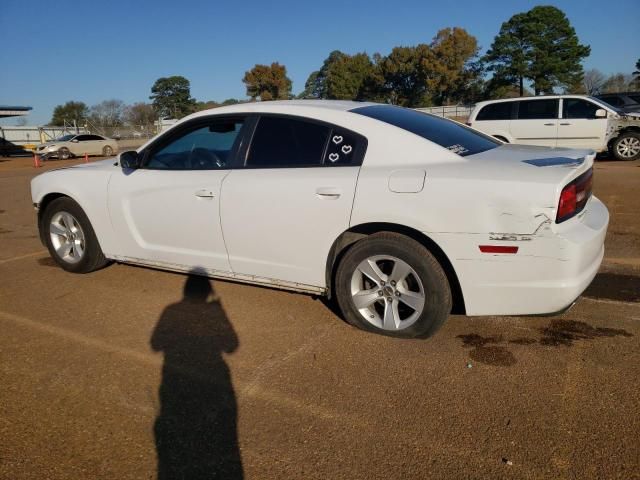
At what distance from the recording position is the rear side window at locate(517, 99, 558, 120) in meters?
12.4

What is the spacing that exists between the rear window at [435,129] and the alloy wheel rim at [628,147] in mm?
10863

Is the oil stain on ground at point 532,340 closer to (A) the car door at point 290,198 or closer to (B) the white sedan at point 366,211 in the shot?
(B) the white sedan at point 366,211

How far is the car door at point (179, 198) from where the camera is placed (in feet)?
12.5

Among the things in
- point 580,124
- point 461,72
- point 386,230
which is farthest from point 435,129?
point 461,72

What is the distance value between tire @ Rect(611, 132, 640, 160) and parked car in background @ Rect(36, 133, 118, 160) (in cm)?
2573

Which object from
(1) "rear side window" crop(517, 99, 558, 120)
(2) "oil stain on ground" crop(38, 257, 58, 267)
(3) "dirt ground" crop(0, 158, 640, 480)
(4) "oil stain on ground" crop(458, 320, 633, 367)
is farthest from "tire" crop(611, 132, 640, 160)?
(2) "oil stain on ground" crop(38, 257, 58, 267)

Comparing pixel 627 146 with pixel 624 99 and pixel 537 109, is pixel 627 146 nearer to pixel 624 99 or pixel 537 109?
pixel 537 109

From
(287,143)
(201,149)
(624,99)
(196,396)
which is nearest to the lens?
(196,396)

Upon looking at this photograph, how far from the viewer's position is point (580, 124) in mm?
12305

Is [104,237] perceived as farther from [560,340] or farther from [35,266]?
[560,340]

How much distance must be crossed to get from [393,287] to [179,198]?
1859 millimetres

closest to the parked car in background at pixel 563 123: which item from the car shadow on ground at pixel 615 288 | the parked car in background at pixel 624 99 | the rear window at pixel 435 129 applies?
the parked car in background at pixel 624 99

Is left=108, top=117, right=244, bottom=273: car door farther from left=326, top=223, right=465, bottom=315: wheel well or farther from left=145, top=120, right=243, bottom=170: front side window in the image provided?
left=326, top=223, right=465, bottom=315: wheel well

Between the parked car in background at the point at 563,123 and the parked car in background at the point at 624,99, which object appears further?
the parked car in background at the point at 624,99
